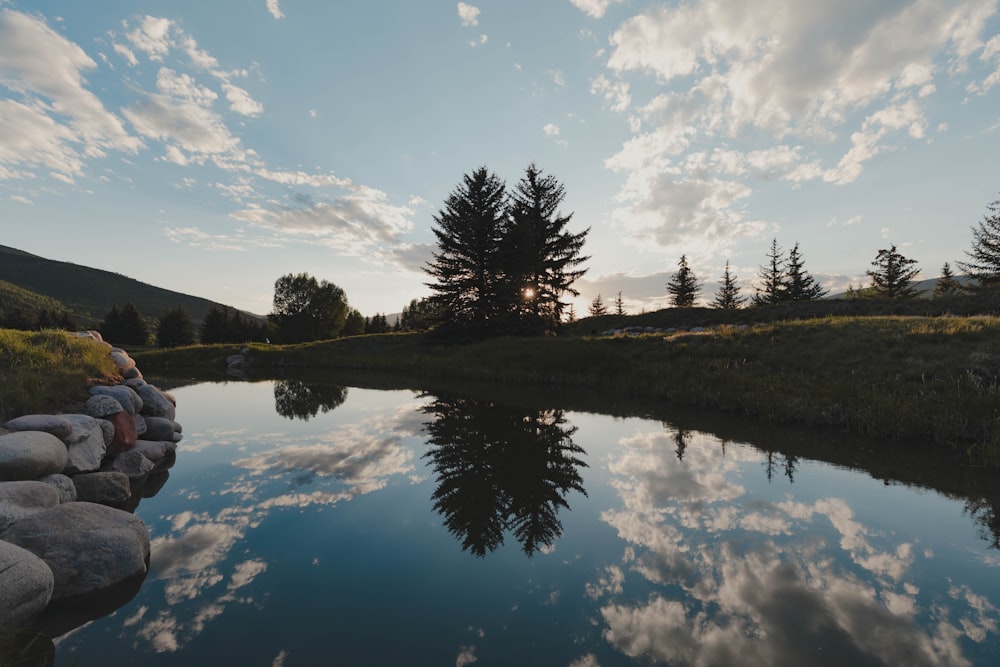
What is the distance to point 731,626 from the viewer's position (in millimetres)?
3709

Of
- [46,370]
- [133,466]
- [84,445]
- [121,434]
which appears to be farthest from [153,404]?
[84,445]

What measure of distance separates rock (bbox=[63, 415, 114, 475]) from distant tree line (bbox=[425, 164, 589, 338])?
24470mm

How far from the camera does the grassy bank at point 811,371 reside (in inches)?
389

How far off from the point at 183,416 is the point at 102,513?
386 inches

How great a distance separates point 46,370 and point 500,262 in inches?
1003

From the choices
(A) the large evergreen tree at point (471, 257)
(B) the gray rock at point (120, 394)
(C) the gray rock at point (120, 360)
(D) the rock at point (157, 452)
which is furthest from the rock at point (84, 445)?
(A) the large evergreen tree at point (471, 257)

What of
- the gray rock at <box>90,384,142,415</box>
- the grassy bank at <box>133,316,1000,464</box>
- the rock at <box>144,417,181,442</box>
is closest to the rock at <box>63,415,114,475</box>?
the gray rock at <box>90,384,142,415</box>

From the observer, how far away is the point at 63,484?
213 inches

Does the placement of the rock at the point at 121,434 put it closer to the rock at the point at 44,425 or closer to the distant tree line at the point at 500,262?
the rock at the point at 44,425

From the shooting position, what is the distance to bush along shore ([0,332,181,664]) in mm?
3477

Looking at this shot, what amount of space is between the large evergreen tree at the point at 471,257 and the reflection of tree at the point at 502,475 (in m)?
18.8

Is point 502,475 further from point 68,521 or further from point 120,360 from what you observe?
point 120,360

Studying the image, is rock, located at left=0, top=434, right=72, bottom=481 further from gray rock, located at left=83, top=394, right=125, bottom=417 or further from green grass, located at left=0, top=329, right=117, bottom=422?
green grass, located at left=0, top=329, right=117, bottom=422

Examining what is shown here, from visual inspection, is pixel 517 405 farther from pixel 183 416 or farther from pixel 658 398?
pixel 183 416
